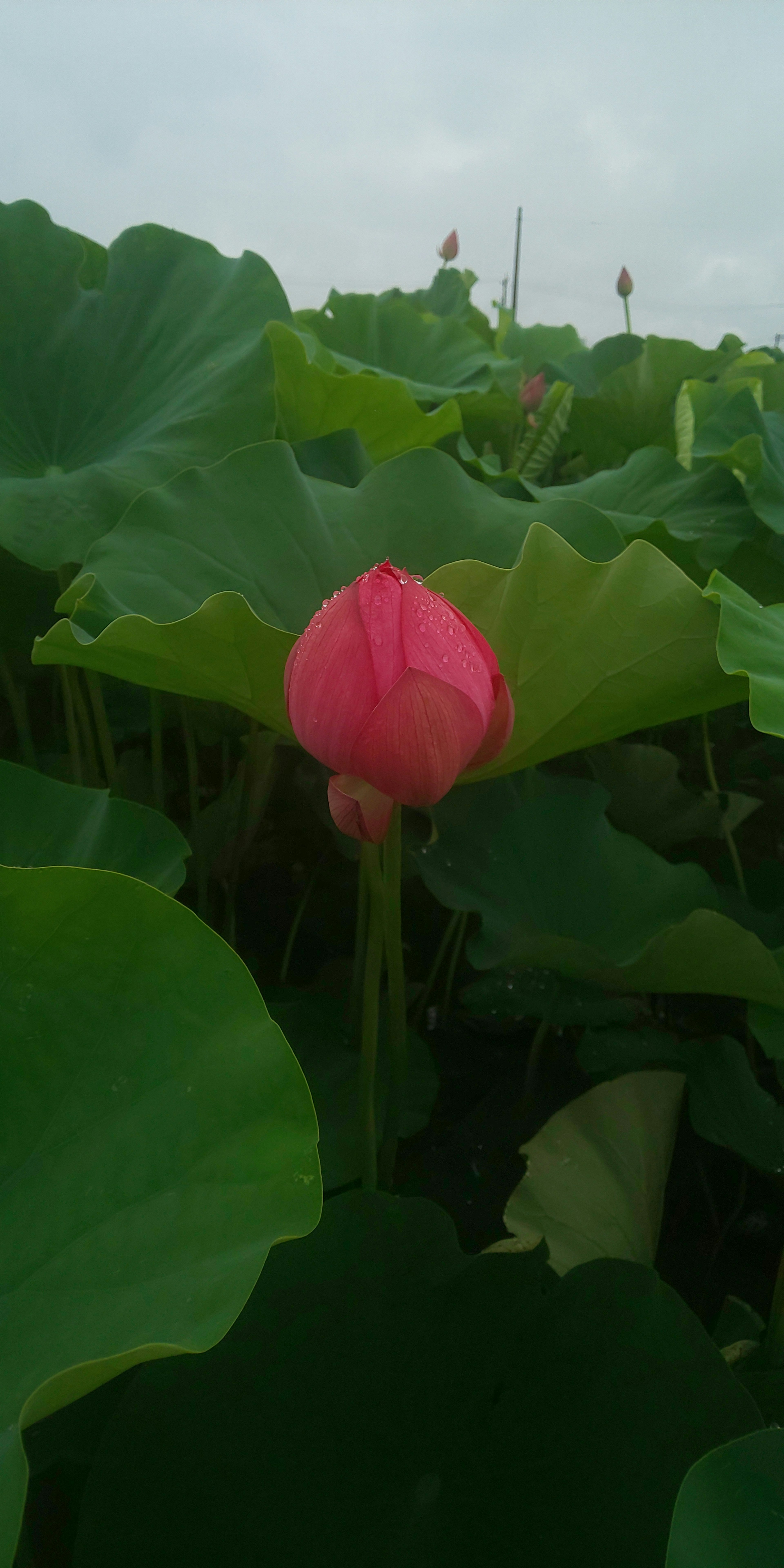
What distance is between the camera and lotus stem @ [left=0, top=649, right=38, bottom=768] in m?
0.84

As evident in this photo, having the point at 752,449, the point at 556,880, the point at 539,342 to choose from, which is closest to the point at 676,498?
the point at 752,449

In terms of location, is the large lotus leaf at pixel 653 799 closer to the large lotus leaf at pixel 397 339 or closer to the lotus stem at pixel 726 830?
the lotus stem at pixel 726 830

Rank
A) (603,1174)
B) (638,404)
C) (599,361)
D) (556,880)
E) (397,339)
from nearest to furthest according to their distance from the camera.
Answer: (603,1174), (556,880), (638,404), (397,339), (599,361)

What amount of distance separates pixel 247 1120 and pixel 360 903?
1.22 feet

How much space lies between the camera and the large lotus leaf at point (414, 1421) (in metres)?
0.39

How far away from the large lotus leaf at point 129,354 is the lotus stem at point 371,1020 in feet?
1.38

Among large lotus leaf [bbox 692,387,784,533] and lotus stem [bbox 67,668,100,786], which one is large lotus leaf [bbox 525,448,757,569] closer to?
large lotus leaf [bbox 692,387,784,533]

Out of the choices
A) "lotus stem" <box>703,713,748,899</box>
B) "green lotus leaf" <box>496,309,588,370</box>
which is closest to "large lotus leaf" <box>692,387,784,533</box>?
"lotus stem" <box>703,713,748,899</box>

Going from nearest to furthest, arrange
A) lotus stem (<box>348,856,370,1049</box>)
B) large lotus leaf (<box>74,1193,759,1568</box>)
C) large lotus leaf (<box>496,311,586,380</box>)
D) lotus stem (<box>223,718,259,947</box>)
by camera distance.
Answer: large lotus leaf (<box>74,1193,759,1568</box>)
lotus stem (<box>348,856,370,1049</box>)
lotus stem (<box>223,718,259,947</box>)
large lotus leaf (<box>496,311,586,380</box>)

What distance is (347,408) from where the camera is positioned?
0.86 m

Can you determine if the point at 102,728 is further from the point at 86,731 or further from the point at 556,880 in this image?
the point at 556,880

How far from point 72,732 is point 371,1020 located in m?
0.42

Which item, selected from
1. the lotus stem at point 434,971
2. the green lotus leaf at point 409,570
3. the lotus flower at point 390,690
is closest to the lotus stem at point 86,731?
the green lotus leaf at point 409,570

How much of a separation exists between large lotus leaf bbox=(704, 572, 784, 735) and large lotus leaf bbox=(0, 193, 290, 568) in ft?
1.55
